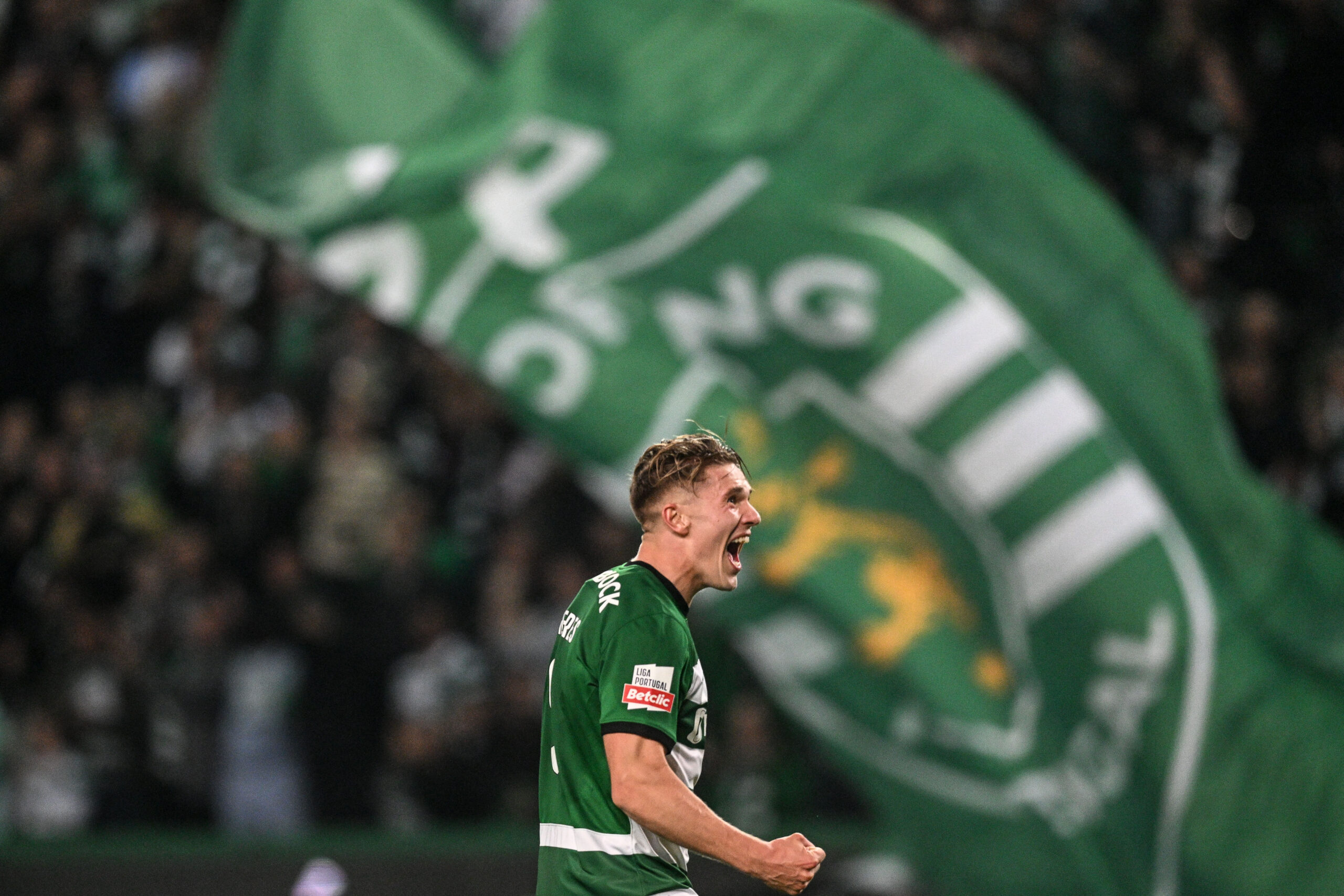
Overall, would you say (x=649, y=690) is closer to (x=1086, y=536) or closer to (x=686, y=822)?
(x=686, y=822)

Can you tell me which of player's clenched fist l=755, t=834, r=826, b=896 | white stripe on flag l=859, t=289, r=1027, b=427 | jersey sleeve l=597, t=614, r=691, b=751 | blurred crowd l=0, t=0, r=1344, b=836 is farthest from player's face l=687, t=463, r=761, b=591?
blurred crowd l=0, t=0, r=1344, b=836

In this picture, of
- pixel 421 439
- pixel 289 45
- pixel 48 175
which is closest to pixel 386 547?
pixel 421 439

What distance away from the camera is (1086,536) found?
674 centimetres

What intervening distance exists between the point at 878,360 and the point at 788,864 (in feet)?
12.9

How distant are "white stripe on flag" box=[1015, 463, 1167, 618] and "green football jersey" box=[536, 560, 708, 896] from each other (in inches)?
140

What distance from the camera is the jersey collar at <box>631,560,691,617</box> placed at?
343 cm

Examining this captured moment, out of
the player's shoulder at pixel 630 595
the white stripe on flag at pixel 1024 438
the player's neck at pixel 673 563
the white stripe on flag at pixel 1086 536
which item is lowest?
the player's shoulder at pixel 630 595

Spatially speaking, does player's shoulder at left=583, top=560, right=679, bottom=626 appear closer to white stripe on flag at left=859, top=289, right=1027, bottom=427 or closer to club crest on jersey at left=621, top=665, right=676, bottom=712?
club crest on jersey at left=621, top=665, right=676, bottom=712

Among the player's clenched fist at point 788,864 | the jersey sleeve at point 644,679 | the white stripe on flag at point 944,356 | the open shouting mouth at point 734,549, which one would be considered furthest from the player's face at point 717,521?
the white stripe on flag at point 944,356

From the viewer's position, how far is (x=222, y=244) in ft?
37.1

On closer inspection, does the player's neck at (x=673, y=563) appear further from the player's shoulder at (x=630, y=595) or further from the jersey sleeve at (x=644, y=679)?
the jersey sleeve at (x=644, y=679)

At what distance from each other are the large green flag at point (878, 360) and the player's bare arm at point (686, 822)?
3.58m

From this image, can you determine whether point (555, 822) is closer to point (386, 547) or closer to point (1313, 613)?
point (1313, 613)

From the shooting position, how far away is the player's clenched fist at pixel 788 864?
3.06 meters
